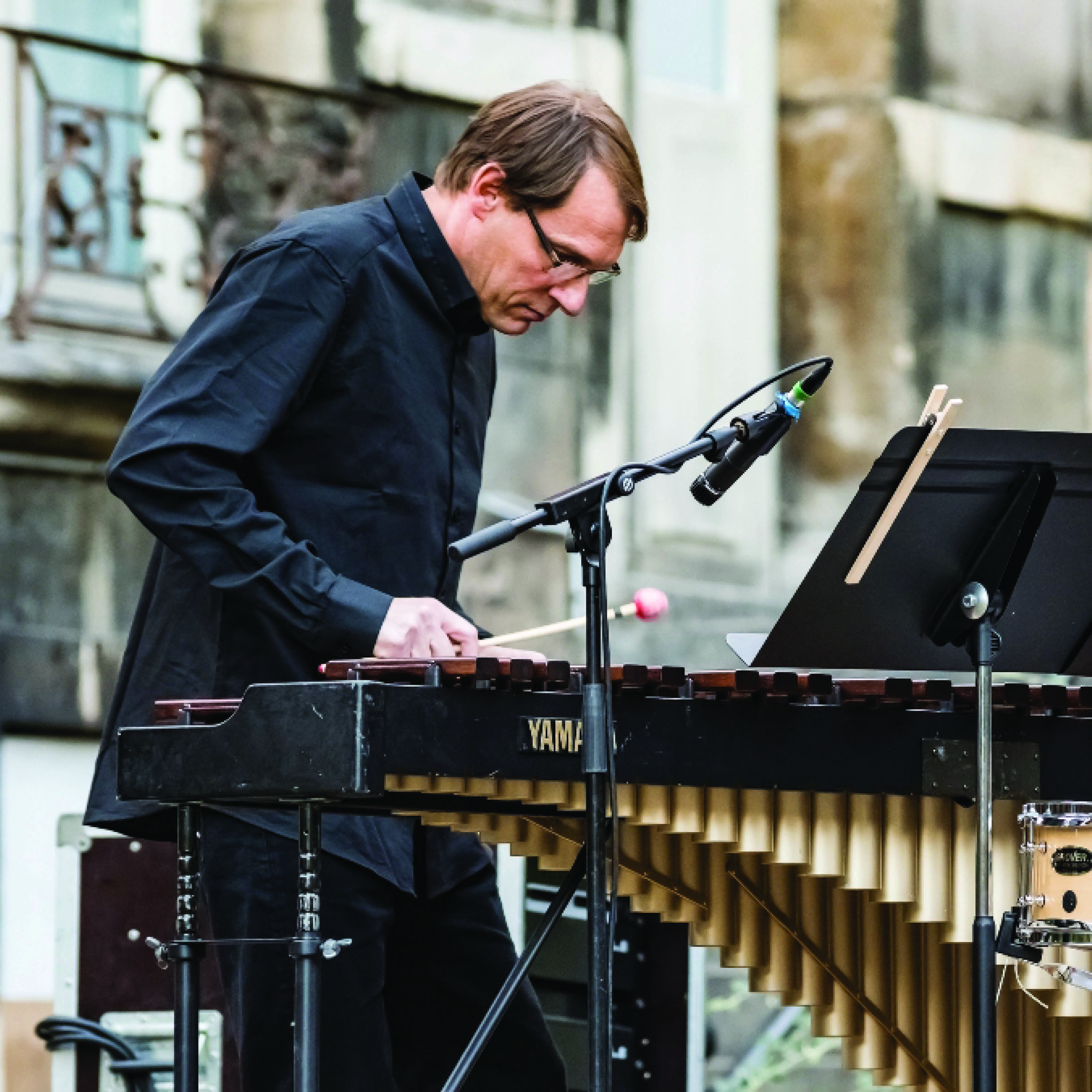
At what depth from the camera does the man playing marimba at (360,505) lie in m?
2.78

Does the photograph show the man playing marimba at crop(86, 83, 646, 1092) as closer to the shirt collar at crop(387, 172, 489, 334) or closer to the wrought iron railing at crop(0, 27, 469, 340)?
the shirt collar at crop(387, 172, 489, 334)

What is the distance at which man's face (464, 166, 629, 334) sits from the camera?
3070mm

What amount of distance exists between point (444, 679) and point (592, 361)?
4382 millimetres

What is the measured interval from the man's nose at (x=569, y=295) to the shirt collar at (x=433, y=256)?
12 cm

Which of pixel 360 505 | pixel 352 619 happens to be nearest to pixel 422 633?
pixel 352 619

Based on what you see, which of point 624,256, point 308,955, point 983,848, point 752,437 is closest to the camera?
point 308,955

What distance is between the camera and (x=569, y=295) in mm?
3105

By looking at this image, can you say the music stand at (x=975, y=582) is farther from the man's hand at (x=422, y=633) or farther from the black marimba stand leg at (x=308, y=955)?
the black marimba stand leg at (x=308, y=955)

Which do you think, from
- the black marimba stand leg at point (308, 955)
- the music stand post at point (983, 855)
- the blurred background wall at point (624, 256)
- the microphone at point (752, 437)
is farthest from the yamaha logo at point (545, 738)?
the blurred background wall at point (624, 256)

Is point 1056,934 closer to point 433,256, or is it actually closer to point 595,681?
point 595,681

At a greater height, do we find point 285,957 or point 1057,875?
point 1057,875

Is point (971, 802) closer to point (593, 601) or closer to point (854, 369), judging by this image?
point (593, 601)

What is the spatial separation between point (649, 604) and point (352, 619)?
1.31ft

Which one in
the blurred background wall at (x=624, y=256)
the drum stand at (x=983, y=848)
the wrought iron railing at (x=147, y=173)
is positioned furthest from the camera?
the wrought iron railing at (x=147, y=173)
